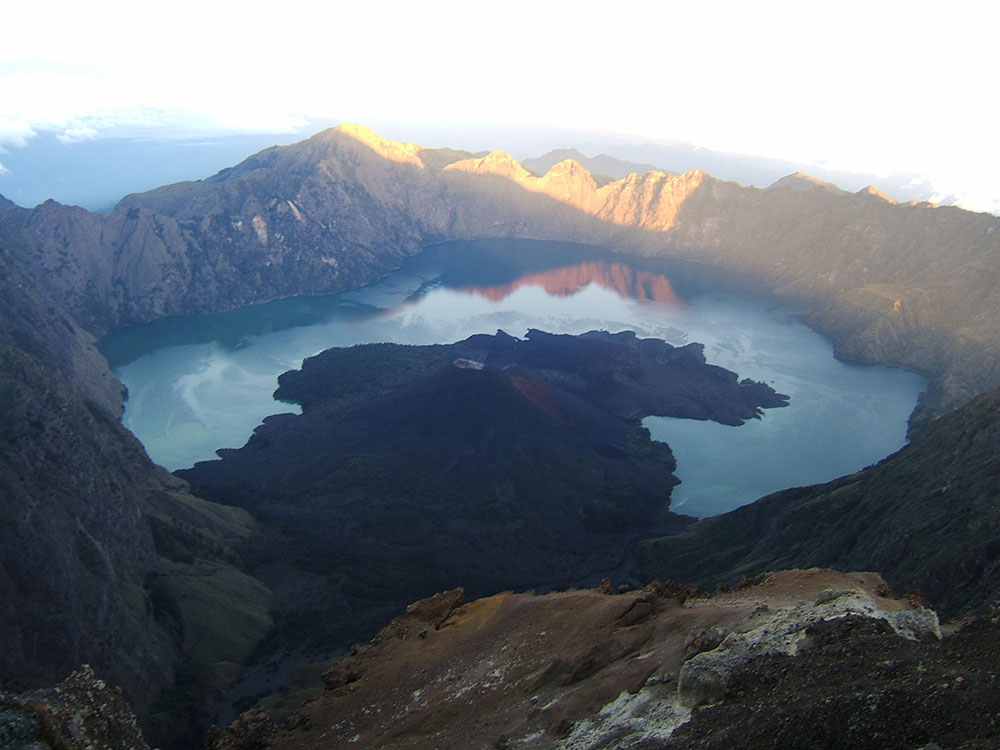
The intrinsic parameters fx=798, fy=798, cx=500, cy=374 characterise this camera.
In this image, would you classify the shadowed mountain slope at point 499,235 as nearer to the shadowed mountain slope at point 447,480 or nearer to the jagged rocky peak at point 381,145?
the jagged rocky peak at point 381,145

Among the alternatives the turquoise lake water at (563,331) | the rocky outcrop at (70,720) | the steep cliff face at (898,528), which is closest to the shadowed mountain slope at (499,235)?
the turquoise lake water at (563,331)

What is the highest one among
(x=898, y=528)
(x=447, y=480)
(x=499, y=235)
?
(x=499, y=235)

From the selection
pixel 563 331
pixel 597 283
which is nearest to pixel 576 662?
pixel 563 331

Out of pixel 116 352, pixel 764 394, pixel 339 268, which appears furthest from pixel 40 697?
pixel 339 268

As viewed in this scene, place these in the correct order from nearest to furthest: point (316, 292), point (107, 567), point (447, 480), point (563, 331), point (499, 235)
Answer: point (107, 567)
point (447, 480)
point (563, 331)
point (316, 292)
point (499, 235)

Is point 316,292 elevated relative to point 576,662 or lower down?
lower down

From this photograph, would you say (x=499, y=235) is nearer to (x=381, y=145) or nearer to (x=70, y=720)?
(x=381, y=145)

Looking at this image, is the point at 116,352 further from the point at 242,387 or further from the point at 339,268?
the point at 339,268
